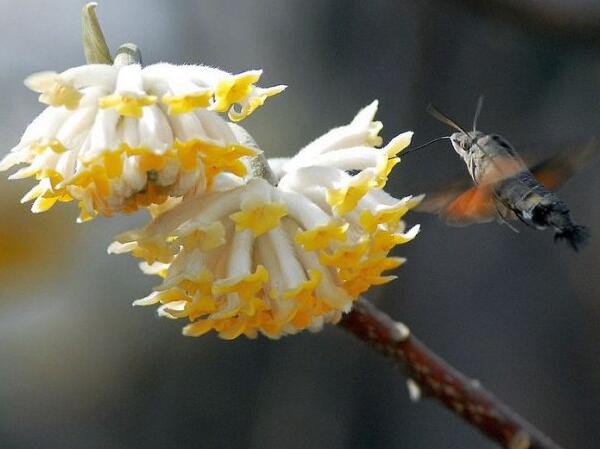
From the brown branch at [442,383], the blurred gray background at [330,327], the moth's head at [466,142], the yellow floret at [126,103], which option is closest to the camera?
the yellow floret at [126,103]

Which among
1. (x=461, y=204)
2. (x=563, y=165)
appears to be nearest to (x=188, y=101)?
(x=461, y=204)

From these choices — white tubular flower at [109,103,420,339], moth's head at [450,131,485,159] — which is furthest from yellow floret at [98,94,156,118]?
moth's head at [450,131,485,159]

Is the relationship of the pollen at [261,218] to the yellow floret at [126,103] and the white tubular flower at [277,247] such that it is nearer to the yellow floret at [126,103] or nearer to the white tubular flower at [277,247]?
the white tubular flower at [277,247]

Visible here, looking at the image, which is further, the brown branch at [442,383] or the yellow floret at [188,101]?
the brown branch at [442,383]

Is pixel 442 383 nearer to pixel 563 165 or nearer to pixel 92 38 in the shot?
pixel 563 165

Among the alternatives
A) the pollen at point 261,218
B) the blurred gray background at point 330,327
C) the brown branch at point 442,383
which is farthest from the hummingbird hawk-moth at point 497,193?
the blurred gray background at point 330,327

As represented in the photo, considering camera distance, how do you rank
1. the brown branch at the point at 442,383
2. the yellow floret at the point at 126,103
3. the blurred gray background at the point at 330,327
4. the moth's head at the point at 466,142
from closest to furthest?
the yellow floret at the point at 126,103 → the brown branch at the point at 442,383 → the moth's head at the point at 466,142 → the blurred gray background at the point at 330,327

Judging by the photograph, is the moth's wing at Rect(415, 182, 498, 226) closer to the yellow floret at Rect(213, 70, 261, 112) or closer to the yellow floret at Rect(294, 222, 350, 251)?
the yellow floret at Rect(294, 222, 350, 251)
